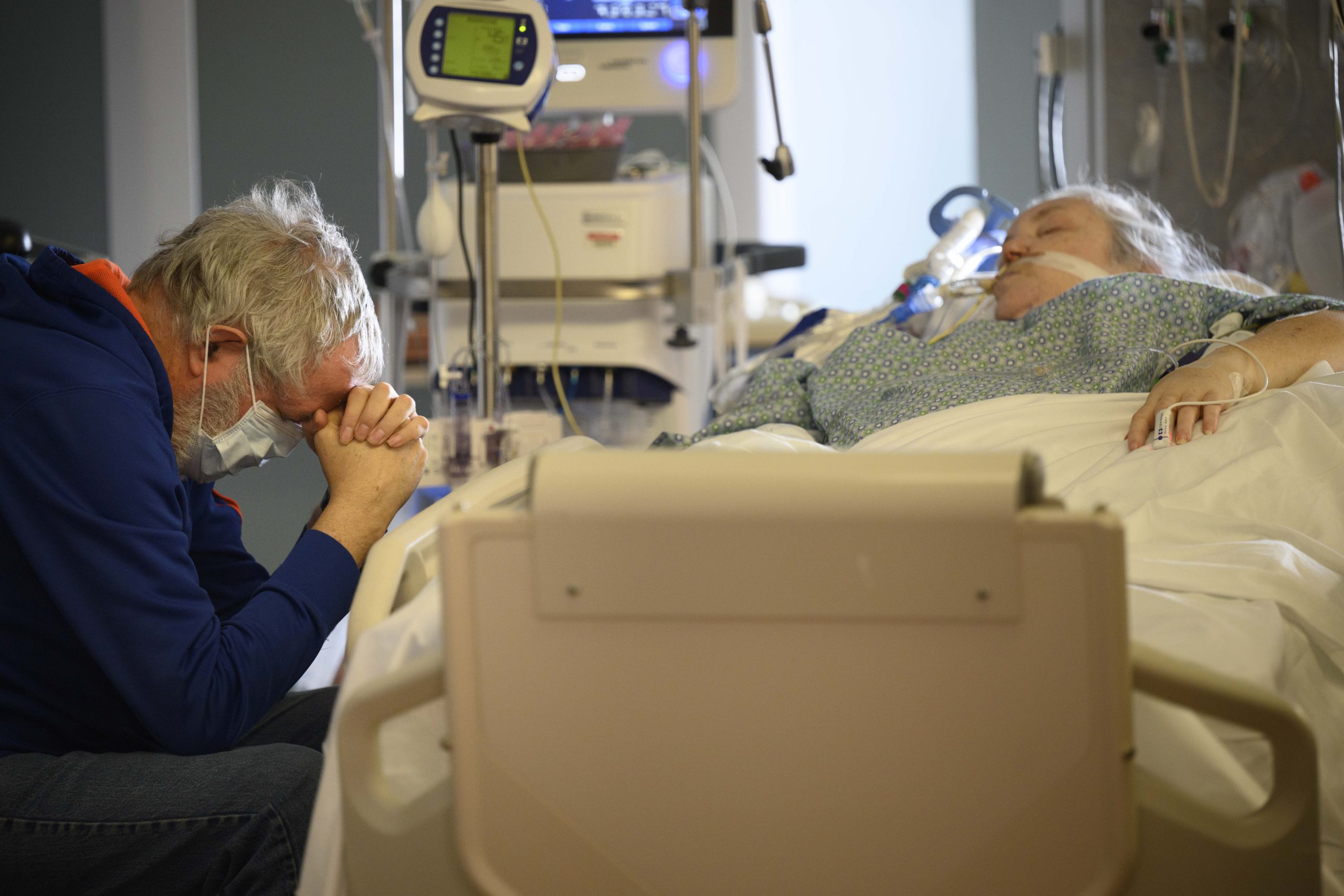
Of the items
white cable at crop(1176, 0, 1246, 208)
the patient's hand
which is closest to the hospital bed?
the patient's hand

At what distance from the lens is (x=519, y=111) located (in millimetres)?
2258

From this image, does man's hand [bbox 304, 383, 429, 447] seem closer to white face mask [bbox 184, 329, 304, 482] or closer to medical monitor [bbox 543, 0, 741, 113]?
white face mask [bbox 184, 329, 304, 482]

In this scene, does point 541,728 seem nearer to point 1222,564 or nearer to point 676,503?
point 676,503

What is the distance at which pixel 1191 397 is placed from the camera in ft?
4.70

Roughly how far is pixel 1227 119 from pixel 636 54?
173 cm

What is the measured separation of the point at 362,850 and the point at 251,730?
29.8 inches

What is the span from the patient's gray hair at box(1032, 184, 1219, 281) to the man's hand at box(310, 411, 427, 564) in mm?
1381

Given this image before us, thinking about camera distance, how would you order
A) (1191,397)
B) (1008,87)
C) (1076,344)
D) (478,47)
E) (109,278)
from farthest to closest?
(1008,87)
(478,47)
(1076,344)
(1191,397)
(109,278)

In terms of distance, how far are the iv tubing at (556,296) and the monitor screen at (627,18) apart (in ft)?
1.50

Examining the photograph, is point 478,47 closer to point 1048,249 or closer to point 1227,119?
point 1048,249

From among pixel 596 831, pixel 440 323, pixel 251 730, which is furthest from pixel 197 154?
pixel 596 831

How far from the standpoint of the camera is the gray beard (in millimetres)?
1292

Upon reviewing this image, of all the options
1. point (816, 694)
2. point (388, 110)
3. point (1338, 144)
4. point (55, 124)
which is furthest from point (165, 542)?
point (55, 124)

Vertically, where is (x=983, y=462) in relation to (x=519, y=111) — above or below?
below
